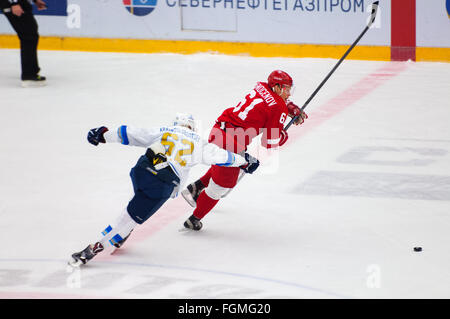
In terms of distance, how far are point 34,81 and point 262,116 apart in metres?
5.03

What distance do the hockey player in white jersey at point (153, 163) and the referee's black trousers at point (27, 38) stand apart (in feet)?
16.5

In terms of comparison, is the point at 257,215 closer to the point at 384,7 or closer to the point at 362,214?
the point at 362,214

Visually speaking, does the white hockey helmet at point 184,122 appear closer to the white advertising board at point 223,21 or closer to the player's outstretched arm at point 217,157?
the player's outstretched arm at point 217,157

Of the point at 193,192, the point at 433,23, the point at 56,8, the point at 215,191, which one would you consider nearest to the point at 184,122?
the point at 215,191

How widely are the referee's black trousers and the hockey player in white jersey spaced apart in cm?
503

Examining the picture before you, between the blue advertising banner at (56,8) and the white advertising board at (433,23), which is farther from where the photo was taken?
the blue advertising banner at (56,8)

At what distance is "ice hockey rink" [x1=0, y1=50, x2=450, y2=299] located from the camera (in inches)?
193

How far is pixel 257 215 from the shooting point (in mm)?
6105

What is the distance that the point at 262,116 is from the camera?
5.66 metres

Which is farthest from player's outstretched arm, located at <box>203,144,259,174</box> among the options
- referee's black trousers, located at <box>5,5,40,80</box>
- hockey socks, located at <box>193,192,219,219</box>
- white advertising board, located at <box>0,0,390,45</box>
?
white advertising board, located at <box>0,0,390,45</box>

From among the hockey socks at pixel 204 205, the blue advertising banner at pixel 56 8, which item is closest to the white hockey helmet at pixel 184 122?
the hockey socks at pixel 204 205

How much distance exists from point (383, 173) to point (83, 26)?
590cm

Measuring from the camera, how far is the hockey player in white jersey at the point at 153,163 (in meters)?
5.02

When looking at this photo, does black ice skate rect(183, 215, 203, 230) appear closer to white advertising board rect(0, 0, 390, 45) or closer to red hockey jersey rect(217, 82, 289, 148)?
red hockey jersey rect(217, 82, 289, 148)
